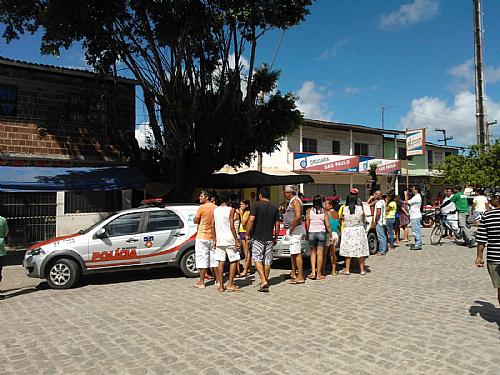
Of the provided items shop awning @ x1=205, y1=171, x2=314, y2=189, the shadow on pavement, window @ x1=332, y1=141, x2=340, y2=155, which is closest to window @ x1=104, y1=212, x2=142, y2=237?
the shadow on pavement

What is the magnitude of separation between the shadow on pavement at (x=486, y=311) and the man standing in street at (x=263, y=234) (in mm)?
3249

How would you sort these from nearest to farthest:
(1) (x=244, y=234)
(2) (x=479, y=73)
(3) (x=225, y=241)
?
(3) (x=225, y=241), (1) (x=244, y=234), (2) (x=479, y=73)

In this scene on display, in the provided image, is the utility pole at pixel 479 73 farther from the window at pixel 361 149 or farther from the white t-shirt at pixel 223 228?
the white t-shirt at pixel 223 228

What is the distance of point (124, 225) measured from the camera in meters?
8.55

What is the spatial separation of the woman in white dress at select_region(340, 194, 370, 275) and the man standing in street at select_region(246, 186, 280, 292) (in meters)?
1.97

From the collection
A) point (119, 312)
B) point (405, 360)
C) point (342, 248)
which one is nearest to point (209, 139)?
point (342, 248)

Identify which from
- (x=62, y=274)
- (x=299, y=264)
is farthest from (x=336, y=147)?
(x=62, y=274)

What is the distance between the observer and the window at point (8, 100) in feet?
42.3

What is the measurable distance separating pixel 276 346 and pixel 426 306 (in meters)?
2.80

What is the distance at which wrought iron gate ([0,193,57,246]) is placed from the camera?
13.0 meters

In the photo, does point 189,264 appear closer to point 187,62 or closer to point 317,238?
point 317,238

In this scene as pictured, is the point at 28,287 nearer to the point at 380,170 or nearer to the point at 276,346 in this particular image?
the point at 276,346

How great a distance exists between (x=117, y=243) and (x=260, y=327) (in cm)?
419

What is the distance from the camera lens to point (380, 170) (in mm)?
29484
